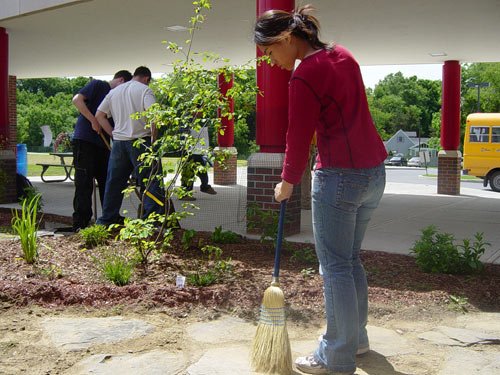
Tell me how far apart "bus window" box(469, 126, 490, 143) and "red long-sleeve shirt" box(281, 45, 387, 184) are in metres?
18.0

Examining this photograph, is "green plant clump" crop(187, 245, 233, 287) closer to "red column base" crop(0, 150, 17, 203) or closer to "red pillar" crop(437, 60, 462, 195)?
"red column base" crop(0, 150, 17, 203)

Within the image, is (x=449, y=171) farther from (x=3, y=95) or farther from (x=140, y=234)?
(x=140, y=234)

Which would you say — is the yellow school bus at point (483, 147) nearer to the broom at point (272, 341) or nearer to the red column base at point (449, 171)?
the red column base at point (449, 171)

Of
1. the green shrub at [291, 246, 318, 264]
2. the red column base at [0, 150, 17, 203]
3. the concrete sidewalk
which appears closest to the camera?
the green shrub at [291, 246, 318, 264]

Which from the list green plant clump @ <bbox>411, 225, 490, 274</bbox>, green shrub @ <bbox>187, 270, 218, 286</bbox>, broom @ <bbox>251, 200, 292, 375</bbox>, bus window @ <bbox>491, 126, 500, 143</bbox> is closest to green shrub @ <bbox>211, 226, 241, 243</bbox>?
green shrub @ <bbox>187, 270, 218, 286</bbox>

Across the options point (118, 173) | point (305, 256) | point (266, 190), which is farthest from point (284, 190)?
point (266, 190)

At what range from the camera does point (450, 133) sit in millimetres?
13648

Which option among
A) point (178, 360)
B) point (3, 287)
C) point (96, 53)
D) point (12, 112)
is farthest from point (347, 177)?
point (12, 112)

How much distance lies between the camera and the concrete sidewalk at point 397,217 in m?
6.55

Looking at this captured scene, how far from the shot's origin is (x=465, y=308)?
3912 mm

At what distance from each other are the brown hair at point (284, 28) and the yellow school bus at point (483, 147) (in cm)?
1737

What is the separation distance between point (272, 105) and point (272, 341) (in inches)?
160

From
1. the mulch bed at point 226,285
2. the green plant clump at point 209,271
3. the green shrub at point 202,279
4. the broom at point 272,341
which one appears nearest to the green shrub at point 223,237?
the mulch bed at point 226,285

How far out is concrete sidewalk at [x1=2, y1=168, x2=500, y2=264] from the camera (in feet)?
21.5
